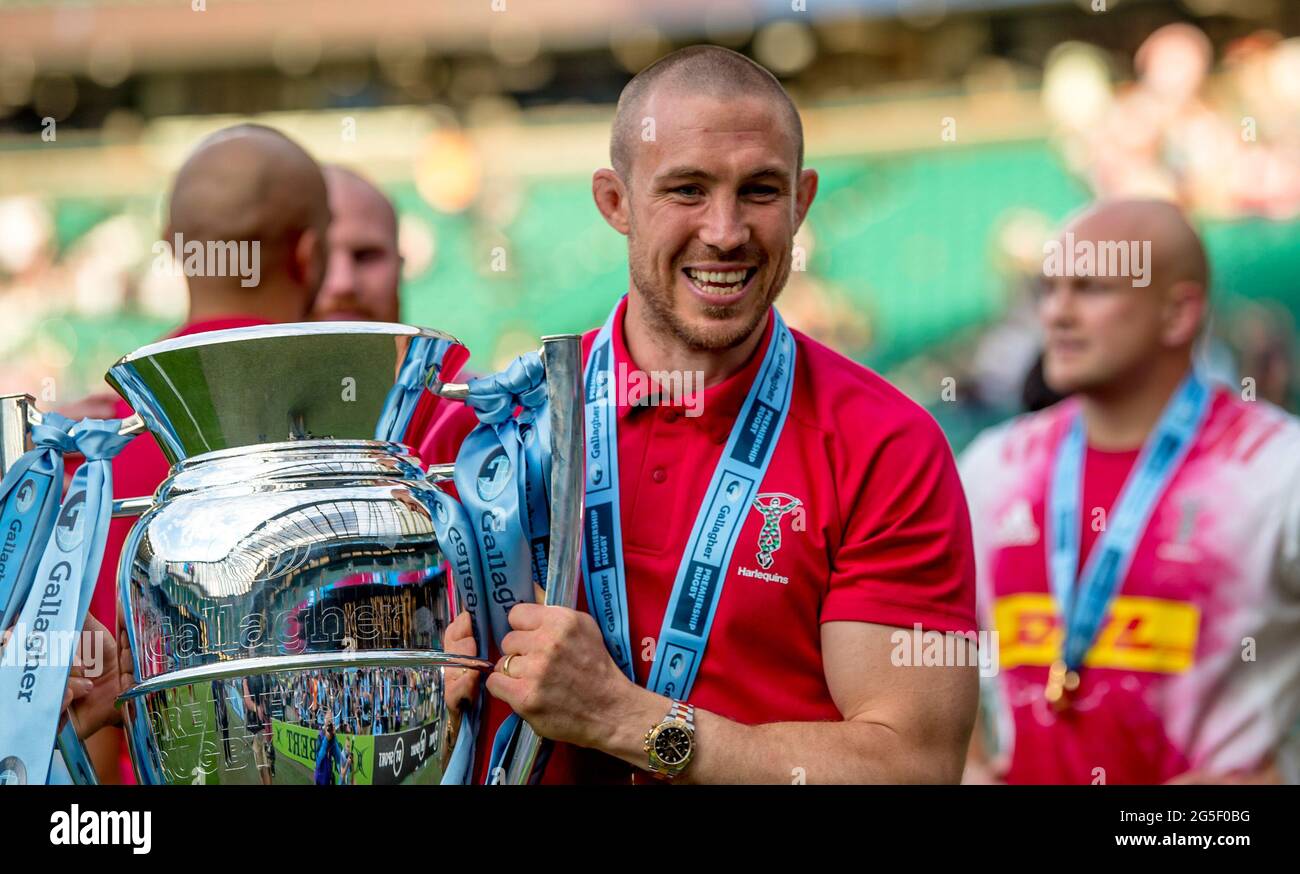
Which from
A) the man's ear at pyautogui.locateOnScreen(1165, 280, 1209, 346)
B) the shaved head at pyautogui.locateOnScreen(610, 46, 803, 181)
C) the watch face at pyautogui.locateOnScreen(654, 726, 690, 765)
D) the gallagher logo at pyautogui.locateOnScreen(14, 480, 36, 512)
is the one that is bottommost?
the watch face at pyautogui.locateOnScreen(654, 726, 690, 765)

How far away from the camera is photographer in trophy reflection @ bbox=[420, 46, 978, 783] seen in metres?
2.26

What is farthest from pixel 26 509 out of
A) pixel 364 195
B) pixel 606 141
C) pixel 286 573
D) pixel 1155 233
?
pixel 606 141

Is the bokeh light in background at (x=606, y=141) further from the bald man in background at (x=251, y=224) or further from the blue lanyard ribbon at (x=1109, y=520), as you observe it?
the bald man in background at (x=251, y=224)

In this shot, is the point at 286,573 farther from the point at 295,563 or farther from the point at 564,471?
the point at 564,471

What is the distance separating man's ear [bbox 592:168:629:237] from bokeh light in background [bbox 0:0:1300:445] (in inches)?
205

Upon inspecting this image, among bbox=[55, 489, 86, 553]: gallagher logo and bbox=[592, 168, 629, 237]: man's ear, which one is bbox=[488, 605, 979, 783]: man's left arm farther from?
bbox=[592, 168, 629, 237]: man's ear

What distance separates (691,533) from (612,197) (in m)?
0.57

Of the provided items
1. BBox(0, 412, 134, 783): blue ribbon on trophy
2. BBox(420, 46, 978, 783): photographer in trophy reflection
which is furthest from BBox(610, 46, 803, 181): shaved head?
BBox(0, 412, 134, 783): blue ribbon on trophy

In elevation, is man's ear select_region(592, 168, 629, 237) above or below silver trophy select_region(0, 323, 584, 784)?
above

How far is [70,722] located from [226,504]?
0.39 meters

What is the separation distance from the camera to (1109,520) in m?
4.38

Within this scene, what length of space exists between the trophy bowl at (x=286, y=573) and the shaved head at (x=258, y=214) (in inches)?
38.9

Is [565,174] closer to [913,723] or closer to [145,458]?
[145,458]

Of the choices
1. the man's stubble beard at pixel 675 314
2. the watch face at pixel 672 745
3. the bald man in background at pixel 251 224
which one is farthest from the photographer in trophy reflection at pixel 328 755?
the bald man in background at pixel 251 224
